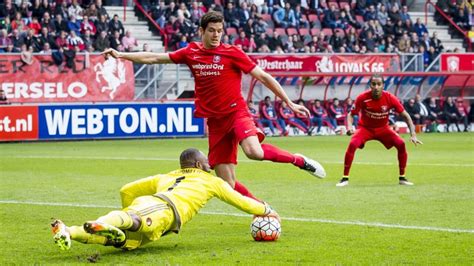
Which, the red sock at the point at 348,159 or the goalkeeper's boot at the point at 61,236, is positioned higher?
the goalkeeper's boot at the point at 61,236

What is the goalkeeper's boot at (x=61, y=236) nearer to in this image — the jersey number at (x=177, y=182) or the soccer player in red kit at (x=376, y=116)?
the jersey number at (x=177, y=182)

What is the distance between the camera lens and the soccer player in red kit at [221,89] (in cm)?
1150

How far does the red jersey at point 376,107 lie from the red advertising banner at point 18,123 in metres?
16.1

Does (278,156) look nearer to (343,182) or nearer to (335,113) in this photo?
(343,182)

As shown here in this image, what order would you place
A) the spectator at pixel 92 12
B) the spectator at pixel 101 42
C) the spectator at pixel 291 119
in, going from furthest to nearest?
1. the spectator at pixel 92 12
2. the spectator at pixel 291 119
3. the spectator at pixel 101 42

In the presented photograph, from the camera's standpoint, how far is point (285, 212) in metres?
13.4

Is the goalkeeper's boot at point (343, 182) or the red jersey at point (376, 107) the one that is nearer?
the goalkeeper's boot at point (343, 182)

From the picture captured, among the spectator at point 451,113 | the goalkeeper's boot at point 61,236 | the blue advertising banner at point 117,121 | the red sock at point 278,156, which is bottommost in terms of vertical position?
the spectator at point 451,113

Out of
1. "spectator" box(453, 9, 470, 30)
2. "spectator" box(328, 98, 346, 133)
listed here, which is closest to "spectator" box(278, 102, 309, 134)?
"spectator" box(328, 98, 346, 133)

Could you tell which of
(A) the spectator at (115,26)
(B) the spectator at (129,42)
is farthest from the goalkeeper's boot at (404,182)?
(A) the spectator at (115,26)

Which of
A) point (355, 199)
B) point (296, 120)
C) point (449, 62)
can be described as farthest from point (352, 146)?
point (449, 62)

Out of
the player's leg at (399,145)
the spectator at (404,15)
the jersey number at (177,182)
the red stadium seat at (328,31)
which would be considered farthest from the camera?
the spectator at (404,15)

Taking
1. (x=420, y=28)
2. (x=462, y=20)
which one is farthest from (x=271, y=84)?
(x=462, y=20)

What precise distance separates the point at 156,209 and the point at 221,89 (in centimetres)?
250
